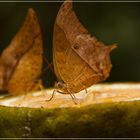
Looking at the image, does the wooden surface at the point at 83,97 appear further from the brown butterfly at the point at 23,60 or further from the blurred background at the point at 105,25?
the blurred background at the point at 105,25

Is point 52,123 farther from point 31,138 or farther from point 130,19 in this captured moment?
point 130,19

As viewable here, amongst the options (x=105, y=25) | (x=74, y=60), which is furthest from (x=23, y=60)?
(x=105, y=25)

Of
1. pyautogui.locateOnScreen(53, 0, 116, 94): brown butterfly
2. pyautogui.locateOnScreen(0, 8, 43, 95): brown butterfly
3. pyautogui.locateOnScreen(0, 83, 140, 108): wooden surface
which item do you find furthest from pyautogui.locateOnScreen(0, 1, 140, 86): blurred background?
pyautogui.locateOnScreen(53, 0, 116, 94): brown butterfly

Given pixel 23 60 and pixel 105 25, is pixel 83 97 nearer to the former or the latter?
pixel 23 60

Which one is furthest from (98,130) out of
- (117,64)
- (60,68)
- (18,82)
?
(117,64)

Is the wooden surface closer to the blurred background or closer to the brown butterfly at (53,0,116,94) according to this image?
the brown butterfly at (53,0,116,94)

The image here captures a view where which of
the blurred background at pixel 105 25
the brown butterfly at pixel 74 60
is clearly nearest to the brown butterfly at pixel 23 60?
the brown butterfly at pixel 74 60

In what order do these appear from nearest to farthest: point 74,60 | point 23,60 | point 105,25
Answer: point 74,60
point 23,60
point 105,25
